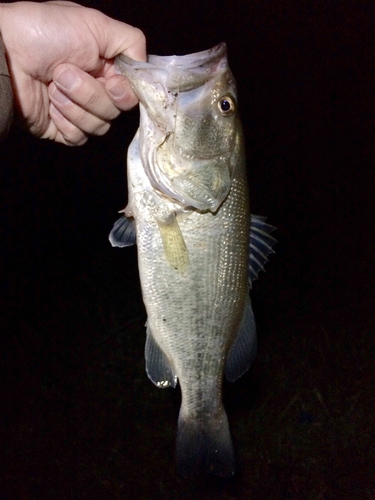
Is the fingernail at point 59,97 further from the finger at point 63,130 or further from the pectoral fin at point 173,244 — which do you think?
the pectoral fin at point 173,244

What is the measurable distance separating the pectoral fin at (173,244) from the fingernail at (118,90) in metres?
0.49

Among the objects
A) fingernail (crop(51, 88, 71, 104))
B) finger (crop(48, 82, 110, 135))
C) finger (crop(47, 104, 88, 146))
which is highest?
fingernail (crop(51, 88, 71, 104))

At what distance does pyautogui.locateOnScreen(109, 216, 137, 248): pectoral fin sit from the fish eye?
1.54 ft

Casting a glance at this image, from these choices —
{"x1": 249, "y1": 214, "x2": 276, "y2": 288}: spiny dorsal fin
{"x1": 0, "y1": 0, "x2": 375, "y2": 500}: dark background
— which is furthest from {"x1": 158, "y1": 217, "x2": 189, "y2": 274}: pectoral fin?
{"x1": 0, "y1": 0, "x2": 375, "y2": 500}: dark background

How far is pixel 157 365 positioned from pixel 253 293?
9.15ft

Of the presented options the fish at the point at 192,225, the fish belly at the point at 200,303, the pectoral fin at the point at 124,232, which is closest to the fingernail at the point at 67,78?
the fish at the point at 192,225

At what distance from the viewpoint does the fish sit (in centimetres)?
137

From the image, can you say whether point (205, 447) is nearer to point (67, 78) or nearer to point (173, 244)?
point (173, 244)

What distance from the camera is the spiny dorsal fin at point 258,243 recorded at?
5.24 ft

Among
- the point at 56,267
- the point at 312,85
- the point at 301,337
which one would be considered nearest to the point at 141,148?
the point at 56,267

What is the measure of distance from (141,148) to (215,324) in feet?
2.16

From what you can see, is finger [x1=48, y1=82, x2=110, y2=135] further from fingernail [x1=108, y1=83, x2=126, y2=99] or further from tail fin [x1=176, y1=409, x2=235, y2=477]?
tail fin [x1=176, y1=409, x2=235, y2=477]

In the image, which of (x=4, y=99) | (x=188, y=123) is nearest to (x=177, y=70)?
(x=188, y=123)

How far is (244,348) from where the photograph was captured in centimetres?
163
